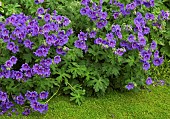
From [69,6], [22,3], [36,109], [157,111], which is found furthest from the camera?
[22,3]

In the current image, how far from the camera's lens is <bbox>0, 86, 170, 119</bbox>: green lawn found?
13.6 feet

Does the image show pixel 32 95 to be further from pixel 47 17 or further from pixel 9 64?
pixel 47 17

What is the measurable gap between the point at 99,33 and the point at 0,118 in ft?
4.40

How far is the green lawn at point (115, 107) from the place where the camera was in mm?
4156

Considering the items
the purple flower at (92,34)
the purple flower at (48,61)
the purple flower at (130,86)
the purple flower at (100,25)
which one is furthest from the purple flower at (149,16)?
the purple flower at (48,61)

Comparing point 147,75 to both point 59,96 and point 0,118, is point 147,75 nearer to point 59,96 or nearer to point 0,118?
point 59,96

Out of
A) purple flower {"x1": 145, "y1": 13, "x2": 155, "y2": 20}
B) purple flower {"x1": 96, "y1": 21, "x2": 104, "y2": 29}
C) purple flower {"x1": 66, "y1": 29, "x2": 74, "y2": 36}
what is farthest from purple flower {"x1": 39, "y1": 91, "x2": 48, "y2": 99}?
purple flower {"x1": 145, "y1": 13, "x2": 155, "y2": 20}

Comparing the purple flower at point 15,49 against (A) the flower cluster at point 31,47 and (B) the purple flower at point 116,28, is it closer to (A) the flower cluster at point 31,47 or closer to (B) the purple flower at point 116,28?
(A) the flower cluster at point 31,47

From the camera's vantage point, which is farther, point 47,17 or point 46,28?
point 47,17

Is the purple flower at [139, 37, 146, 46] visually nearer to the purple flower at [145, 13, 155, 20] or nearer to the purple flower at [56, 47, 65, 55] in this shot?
the purple flower at [145, 13, 155, 20]

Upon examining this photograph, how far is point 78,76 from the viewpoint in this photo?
4.37m

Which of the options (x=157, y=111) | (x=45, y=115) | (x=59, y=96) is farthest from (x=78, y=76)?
(x=157, y=111)

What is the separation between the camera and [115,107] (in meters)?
4.33

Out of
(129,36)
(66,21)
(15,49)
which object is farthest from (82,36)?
(15,49)
